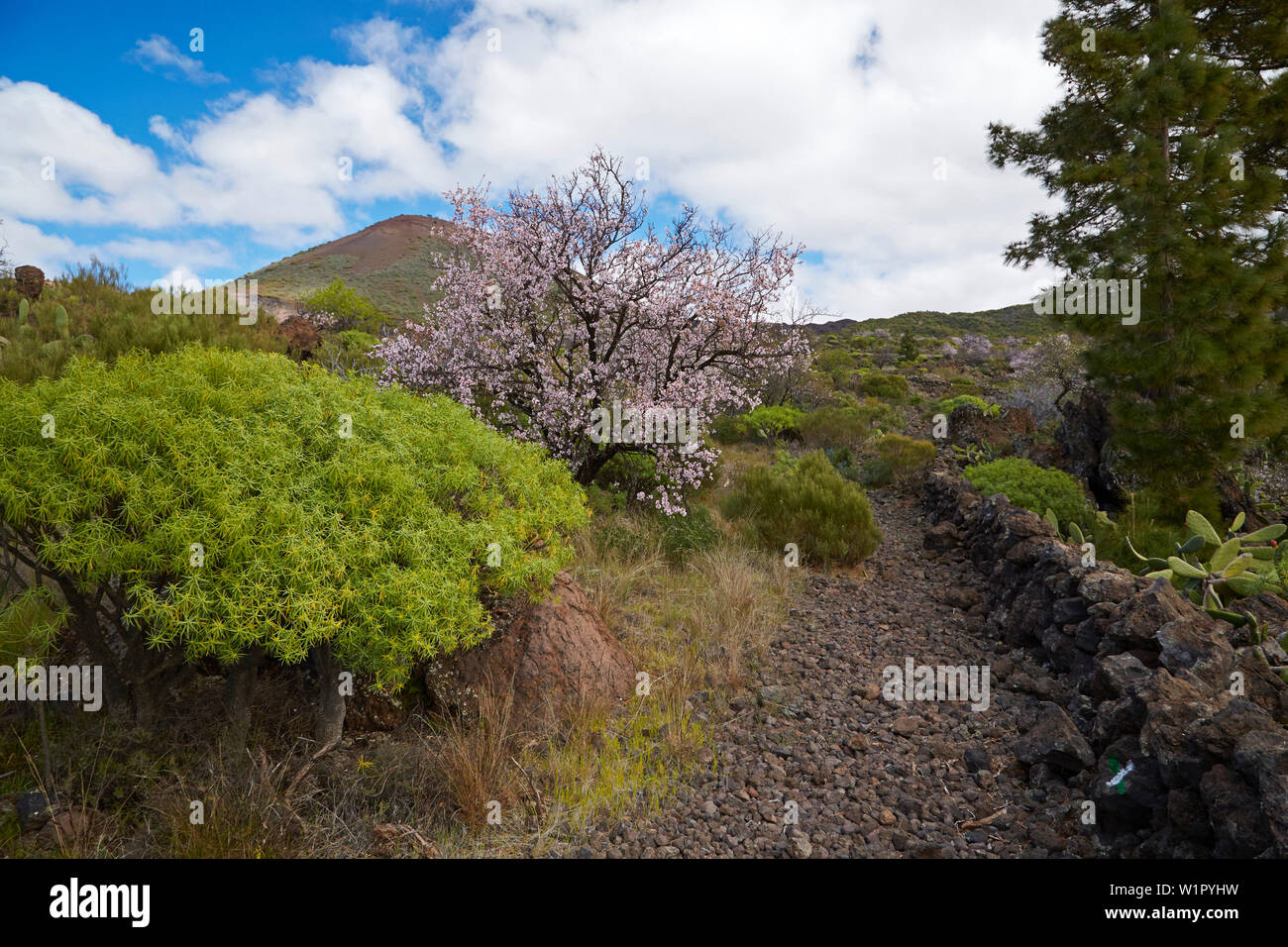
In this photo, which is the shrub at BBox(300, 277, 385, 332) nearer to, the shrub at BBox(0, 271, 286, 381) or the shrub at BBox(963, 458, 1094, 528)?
the shrub at BBox(0, 271, 286, 381)

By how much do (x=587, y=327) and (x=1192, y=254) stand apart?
7.59m

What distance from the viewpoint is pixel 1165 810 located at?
2.91m

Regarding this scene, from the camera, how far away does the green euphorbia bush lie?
2713 mm

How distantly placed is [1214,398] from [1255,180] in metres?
2.88

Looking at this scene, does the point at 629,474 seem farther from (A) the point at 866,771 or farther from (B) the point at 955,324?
(B) the point at 955,324

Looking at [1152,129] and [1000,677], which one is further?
[1152,129]

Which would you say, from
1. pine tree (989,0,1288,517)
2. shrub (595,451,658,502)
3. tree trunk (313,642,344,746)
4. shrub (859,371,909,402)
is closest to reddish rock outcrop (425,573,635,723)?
tree trunk (313,642,344,746)

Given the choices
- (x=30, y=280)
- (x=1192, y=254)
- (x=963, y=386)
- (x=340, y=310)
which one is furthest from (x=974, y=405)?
(x=340, y=310)

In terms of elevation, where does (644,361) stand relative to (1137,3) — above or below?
below

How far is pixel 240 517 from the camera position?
2.73m

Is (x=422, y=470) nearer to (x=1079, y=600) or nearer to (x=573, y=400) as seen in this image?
(x=573, y=400)
